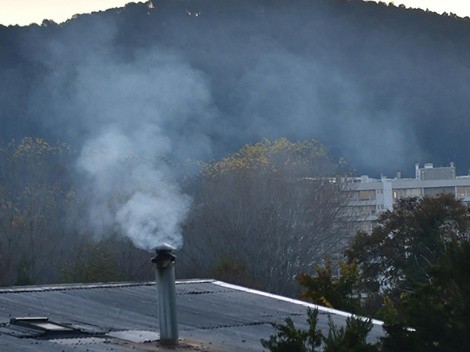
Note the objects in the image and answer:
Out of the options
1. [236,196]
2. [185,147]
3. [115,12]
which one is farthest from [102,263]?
[115,12]

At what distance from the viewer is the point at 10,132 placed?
13988 centimetres

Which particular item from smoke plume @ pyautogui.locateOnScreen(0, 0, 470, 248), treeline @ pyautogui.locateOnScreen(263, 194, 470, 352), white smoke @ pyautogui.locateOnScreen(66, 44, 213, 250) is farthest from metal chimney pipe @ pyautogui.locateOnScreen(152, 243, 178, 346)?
smoke plume @ pyautogui.locateOnScreen(0, 0, 470, 248)

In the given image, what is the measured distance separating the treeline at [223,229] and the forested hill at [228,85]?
5393 centimetres

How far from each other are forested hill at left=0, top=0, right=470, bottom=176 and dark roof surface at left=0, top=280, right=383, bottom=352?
10508cm

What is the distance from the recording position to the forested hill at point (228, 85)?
14388cm

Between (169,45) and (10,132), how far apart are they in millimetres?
34834

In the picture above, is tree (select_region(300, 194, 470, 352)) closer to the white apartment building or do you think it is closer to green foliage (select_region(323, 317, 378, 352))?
green foliage (select_region(323, 317, 378, 352))

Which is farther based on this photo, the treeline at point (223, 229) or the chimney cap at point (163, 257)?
the treeline at point (223, 229)

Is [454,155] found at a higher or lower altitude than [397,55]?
lower

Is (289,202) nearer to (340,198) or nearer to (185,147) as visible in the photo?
(340,198)

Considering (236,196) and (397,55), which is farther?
(397,55)

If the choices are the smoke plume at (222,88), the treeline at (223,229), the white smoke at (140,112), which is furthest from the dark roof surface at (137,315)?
the smoke plume at (222,88)

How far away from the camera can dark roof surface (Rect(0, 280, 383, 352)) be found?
17703mm

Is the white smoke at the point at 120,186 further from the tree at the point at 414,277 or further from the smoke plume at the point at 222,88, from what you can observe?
the smoke plume at the point at 222,88
